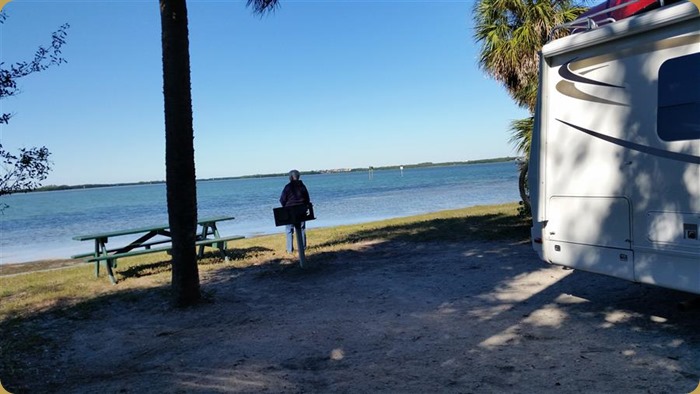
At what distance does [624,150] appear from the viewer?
4.33 meters

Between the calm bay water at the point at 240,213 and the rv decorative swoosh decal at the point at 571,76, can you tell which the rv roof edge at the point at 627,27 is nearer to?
the rv decorative swoosh decal at the point at 571,76

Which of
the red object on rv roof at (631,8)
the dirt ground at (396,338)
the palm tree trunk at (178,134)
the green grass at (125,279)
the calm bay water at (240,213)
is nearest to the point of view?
the dirt ground at (396,338)

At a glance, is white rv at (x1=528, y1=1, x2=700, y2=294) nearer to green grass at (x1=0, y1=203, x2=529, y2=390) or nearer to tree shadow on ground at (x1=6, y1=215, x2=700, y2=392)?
tree shadow on ground at (x1=6, y1=215, x2=700, y2=392)

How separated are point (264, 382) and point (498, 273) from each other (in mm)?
4335

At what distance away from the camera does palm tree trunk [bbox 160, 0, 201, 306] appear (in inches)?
235

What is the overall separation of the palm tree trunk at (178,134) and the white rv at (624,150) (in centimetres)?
414

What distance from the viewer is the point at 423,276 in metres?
7.18

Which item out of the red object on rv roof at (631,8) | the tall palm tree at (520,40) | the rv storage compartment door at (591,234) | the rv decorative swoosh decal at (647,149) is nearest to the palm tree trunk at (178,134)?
the rv storage compartment door at (591,234)

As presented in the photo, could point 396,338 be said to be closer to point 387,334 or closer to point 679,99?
point 387,334

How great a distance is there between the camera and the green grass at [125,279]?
5400 millimetres

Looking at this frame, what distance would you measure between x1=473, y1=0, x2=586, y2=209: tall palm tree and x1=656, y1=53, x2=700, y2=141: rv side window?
20.3 feet

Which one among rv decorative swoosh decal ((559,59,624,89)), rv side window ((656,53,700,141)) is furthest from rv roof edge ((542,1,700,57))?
rv side window ((656,53,700,141))

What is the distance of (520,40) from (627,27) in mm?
6540

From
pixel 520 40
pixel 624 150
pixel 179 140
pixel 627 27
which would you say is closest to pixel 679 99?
pixel 624 150
